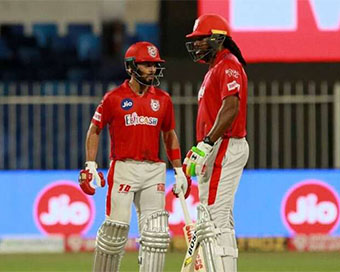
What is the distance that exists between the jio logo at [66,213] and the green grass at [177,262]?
0.39 meters

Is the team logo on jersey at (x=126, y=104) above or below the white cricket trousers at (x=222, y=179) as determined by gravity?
above

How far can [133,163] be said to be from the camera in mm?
9297

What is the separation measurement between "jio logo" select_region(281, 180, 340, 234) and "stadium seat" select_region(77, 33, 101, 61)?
7.68m

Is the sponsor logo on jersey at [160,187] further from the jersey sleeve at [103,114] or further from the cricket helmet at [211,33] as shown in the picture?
the cricket helmet at [211,33]

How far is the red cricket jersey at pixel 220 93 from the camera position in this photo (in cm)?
826

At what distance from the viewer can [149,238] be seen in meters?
9.09

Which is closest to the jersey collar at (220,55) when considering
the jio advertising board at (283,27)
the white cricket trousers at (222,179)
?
the white cricket trousers at (222,179)

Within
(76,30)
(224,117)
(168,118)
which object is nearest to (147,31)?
(76,30)

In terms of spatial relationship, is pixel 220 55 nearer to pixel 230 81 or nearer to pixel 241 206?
pixel 230 81

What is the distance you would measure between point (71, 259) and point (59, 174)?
1.55 m

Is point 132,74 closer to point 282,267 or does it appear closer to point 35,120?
point 282,267

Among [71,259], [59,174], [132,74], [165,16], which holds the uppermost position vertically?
[165,16]

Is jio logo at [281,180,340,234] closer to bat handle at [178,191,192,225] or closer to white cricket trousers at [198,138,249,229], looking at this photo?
bat handle at [178,191,192,225]

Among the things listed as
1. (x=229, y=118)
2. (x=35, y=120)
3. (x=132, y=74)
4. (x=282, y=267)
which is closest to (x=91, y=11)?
(x=35, y=120)
